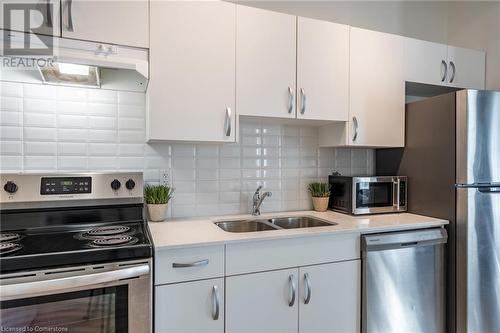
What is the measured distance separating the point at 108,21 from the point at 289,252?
1.45 metres

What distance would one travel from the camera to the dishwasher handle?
1.57m

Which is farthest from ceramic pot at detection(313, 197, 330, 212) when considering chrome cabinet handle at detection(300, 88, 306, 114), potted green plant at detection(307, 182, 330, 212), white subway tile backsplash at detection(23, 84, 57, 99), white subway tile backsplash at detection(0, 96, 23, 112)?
white subway tile backsplash at detection(0, 96, 23, 112)

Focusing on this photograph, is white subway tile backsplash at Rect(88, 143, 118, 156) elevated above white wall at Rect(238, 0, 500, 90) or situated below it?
below

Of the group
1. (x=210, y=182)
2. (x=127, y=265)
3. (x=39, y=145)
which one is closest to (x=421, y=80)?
(x=210, y=182)

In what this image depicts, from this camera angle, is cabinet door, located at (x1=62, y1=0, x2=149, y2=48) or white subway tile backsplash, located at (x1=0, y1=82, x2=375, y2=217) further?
white subway tile backsplash, located at (x1=0, y1=82, x2=375, y2=217)

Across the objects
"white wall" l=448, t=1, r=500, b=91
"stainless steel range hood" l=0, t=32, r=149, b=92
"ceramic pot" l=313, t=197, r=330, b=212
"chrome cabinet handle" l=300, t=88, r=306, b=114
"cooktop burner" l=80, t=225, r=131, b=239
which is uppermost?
"white wall" l=448, t=1, r=500, b=91

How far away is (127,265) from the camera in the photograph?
116 centimetres

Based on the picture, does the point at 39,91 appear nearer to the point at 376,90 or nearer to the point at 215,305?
the point at 215,305

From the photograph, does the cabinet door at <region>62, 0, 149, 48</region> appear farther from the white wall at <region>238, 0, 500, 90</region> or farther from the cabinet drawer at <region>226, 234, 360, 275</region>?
the cabinet drawer at <region>226, 234, 360, 275</region>

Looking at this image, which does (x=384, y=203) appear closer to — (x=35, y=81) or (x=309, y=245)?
(x=309, y=245)

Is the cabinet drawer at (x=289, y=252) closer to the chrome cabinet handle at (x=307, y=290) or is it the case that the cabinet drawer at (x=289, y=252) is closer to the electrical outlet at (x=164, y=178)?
the chrome cabinet handle at (x=307, y=290)

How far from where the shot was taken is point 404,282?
1656 mm

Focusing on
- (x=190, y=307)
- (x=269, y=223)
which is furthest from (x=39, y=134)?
(x=269, y=223)

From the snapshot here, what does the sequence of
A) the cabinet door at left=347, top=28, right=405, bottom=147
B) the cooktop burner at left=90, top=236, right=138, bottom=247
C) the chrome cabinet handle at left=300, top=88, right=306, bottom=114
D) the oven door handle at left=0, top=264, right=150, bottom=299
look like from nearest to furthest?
the oven door handle at left=0, top=264, right=150, bottom=299 → the cooktop burner at left=90, top=236, right=138, bottom=247 → the chrome cabinet handle at left=300, top=88, right=306, bottom=114 → the cabinet door at left=347, top=28, right=405, bottom=147
